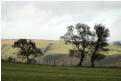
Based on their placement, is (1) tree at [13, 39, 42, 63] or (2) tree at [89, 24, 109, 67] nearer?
(2) tree at [89, 24, 109, 67]

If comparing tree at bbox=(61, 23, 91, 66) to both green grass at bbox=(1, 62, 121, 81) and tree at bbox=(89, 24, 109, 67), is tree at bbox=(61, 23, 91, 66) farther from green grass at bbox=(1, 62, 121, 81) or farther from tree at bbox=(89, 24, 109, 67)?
green grass at bbox=(1, 62, 121, 81)

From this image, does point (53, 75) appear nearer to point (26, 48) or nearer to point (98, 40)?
point (98, 40)

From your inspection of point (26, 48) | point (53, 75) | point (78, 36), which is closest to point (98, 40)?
point (78, 36)

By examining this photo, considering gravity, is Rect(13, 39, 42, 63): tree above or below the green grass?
above

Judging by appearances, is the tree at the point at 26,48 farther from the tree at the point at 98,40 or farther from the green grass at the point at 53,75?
the green grass at the point at 53,75

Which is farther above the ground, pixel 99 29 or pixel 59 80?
pixel 99 29

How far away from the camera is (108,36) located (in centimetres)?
8619

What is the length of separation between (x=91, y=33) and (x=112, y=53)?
95.6 m

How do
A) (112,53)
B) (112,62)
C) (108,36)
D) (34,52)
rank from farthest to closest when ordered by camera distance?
(112,53) → (112,62) → (34,52) → (108,36)

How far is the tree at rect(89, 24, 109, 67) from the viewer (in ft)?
283

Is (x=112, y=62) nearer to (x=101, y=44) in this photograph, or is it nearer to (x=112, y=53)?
(x=112, y=53)

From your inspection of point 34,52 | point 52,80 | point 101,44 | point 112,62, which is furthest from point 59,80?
point 112,62

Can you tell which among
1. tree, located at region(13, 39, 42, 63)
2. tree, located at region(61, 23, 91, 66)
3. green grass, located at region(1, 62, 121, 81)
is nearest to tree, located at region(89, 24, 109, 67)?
tree, located at region(61, 23, 91, 66)

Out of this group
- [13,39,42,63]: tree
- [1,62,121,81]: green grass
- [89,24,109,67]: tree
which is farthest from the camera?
[13,39,42,63]: tree
